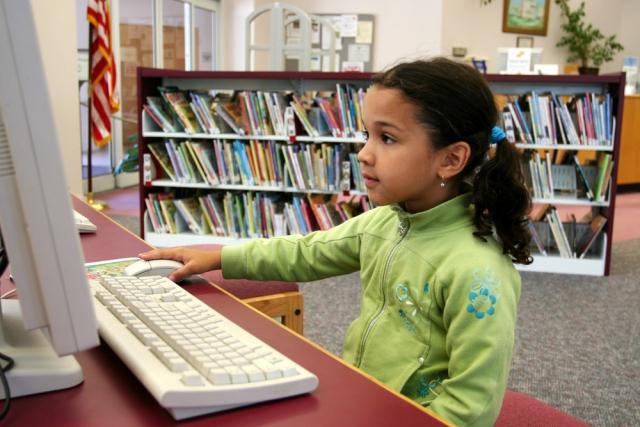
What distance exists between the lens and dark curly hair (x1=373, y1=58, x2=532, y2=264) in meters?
1.00

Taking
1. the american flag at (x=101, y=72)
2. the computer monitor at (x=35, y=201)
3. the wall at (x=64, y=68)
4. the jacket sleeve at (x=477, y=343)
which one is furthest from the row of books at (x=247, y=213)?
the computer monitor at (x=35, y=201)

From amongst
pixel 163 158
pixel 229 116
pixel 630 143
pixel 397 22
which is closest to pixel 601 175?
pixel 229 116

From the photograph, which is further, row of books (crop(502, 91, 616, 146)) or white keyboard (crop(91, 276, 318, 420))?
row of books (crop(502, 91, 616, 146))

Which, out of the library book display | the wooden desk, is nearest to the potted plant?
the wooden desk

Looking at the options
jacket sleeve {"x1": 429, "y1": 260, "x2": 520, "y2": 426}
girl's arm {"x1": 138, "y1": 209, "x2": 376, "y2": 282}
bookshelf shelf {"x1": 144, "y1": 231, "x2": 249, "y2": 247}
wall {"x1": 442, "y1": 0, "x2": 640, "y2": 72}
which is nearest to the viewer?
jacket sleeve {"x1": 429, "y1": 260, "x2": 520, "y2": 426}

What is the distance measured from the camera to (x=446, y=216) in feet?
3.28

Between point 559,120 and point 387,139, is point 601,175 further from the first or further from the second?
point 387,139

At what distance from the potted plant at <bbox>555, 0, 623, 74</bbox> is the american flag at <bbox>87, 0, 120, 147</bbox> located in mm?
5425

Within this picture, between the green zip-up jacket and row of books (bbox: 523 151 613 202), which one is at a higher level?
the green zip-up jacket

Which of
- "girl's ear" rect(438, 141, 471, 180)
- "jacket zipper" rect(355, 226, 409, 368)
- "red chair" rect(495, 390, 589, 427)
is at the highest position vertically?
"girl's ear" rect(438, 141, 471, 180)

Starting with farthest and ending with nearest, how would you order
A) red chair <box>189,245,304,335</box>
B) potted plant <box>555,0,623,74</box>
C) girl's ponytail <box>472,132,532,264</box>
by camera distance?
potted plant <box>555,0,623,74</box>
red chair <box>189,245,304,335</box>
girl's ponytail <box>472,132,532,264</box>

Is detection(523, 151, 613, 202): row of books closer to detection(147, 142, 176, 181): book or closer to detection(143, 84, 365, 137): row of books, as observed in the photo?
detection(143, 84, 365, 137): row of books

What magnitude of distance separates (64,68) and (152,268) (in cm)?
407

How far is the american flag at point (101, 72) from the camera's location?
4660 mm
